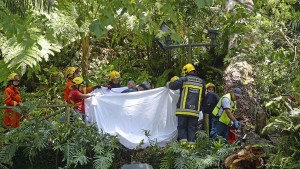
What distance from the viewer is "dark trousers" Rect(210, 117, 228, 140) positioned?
28.7ft

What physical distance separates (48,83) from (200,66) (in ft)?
12.9

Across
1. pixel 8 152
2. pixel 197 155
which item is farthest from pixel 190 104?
pixel 8 152

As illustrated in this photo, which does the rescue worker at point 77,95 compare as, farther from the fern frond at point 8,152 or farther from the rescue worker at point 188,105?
the rescue worker at point 188,105

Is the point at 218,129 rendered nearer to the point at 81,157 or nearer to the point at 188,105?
the point at 188,105

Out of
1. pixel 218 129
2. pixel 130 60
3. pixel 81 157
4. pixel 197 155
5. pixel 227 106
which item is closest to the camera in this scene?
pixel 81 157

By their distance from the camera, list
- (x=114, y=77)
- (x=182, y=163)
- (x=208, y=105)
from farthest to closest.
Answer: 1. (x=114, y=77)
2. (x=208, y=105)
3. (x=182, y=163)

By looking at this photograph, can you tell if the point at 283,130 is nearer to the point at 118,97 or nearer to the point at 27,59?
the point at 118,97

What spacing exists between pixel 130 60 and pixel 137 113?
5.24 meters

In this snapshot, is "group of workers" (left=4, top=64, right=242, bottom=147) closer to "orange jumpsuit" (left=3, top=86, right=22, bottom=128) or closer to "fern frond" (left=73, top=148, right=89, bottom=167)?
"orange jumpsuit" (left=3, top=86, right=22, bottom=128)

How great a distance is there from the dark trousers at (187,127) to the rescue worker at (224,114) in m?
0.34

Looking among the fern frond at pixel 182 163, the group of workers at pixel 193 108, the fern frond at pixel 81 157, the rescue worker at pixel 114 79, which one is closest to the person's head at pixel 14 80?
the rescue worker at pixel 114 79

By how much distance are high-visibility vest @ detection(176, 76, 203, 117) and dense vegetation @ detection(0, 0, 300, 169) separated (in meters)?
0.43

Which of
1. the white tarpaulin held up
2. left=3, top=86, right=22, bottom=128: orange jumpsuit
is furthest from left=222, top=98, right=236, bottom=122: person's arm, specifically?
left=3, top=86, right=22, bottom=128: orange jumpsuit

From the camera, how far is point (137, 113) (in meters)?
9.08
